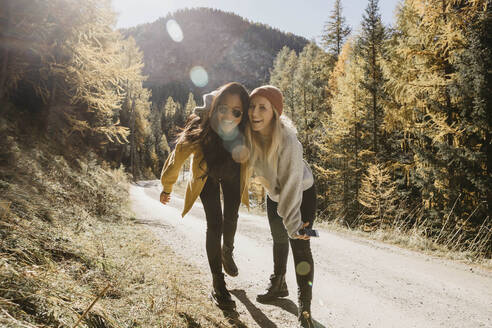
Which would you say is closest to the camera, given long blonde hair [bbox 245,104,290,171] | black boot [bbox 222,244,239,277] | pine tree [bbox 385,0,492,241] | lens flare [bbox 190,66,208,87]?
long blonde hair [bbox 245,104,290,171]

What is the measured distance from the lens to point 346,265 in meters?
4.06

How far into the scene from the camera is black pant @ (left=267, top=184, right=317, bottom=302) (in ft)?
7.14

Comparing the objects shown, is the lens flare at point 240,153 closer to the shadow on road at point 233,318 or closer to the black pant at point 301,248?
the black pant at point 301,248

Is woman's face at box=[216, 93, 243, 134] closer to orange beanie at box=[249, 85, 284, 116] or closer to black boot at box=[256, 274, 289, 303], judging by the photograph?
orange beanie at box=[249, 85, 284, 116]

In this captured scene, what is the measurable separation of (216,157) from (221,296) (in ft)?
4.58

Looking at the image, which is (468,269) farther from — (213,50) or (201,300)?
(213,50)

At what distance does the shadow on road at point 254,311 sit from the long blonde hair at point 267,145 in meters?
1.46

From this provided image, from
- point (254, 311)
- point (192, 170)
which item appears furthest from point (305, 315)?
point (192, 170)

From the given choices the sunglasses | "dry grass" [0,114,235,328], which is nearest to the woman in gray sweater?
the sunglasses

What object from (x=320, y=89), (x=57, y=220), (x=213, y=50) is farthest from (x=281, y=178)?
(x=213, y=50)

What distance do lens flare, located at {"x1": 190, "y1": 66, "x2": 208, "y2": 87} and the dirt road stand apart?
158302mm

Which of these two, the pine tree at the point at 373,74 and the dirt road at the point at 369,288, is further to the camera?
the pine tree at the point at 373,74

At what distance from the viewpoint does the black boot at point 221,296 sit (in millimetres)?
2442

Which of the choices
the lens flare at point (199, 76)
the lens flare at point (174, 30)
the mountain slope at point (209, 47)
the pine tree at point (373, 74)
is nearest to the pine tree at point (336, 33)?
the pine tree at point (373, 74)
